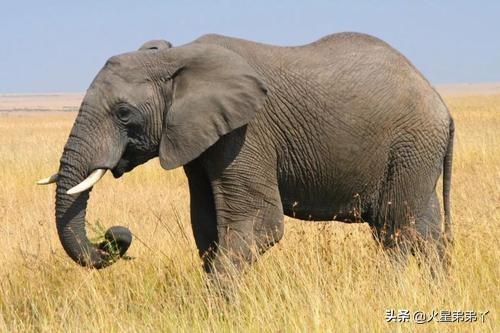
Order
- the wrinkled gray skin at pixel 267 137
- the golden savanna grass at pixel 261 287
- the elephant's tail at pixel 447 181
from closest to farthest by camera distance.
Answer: the golden savanna grass at pixel 261 287 → the wrinkled gray skin at pixel 267 137 → the elephant's tail at pixel 447 181

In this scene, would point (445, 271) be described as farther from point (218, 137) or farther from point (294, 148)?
point (218, 137)

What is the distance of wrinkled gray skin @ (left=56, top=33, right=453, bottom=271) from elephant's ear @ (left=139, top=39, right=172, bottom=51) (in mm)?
24

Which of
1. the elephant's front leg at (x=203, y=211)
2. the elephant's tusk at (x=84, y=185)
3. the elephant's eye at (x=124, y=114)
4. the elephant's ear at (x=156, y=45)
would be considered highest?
the elephant's ear at (x=156, y=45)

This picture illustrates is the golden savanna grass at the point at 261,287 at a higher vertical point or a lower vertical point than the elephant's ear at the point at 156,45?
lower

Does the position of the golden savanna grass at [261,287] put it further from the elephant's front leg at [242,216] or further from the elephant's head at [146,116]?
the elephant's head at [146,116]

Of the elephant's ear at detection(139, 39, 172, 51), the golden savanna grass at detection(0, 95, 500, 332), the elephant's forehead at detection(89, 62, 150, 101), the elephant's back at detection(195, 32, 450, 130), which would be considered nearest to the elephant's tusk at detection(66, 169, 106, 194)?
the elephant's forehead at detection(89, 62, 150, 101)

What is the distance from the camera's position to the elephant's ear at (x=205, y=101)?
15.6 feet

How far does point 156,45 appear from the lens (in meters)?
5.19

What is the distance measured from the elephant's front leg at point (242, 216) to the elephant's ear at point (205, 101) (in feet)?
0.92

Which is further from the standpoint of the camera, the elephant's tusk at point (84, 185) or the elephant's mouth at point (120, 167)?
the elephant's mouth at point (120, 167)

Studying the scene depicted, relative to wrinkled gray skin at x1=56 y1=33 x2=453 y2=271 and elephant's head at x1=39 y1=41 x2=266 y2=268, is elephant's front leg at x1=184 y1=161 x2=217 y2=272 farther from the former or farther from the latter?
elephant's head at x1=39 y1=41 x2=266 y2=268

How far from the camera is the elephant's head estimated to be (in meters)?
4.67

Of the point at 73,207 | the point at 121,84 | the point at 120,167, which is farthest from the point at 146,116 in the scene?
the point at 73,207

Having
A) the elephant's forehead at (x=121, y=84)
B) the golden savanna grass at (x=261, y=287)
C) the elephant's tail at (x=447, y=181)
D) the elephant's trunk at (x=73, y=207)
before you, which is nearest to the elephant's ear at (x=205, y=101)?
the elephant's forehead at (x=121, y=84)
